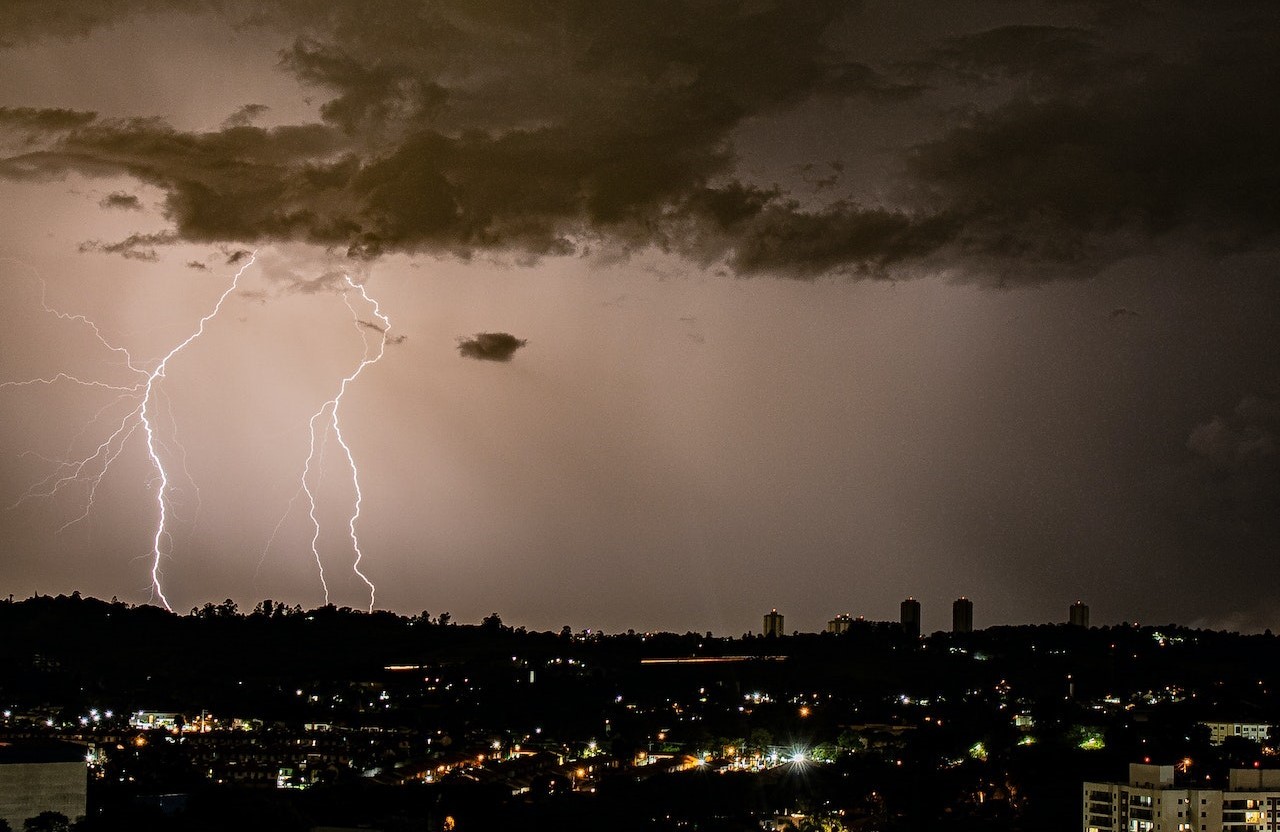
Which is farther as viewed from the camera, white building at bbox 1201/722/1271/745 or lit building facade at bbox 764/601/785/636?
lit building facade at bbox 764/601/785/636

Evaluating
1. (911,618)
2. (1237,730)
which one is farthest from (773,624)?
(1237,730)

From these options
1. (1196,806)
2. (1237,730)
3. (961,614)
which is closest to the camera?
(1196,806)

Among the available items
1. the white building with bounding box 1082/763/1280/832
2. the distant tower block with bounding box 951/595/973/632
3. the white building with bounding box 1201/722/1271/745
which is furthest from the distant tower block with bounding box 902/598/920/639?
the white building with bounding box 1082/763/1280/832

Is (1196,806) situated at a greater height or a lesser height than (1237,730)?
lesser

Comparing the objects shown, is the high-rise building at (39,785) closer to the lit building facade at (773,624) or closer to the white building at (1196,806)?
the white building at (1196,806)

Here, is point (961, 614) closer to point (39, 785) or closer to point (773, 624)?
point (773, 624)

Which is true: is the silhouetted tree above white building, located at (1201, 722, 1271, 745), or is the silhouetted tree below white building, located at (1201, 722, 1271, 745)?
below

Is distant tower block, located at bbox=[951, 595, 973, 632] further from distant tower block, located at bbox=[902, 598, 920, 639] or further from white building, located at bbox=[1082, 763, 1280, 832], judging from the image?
white building, located at bbox=[1082, 763, 1280, 832]
